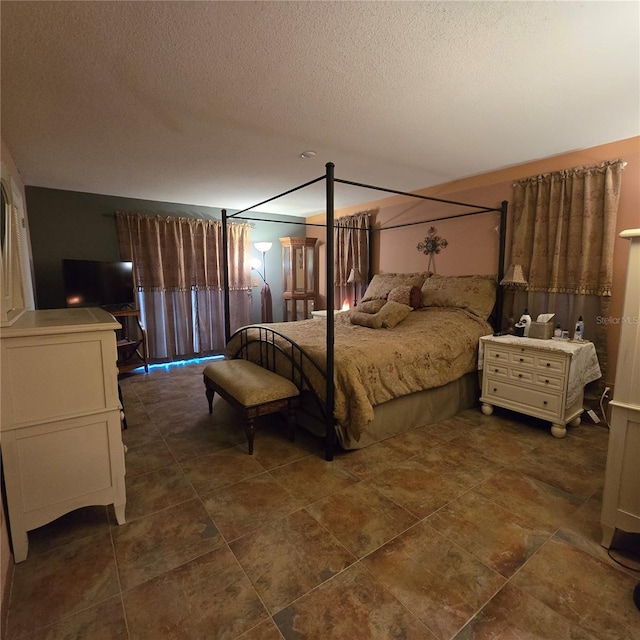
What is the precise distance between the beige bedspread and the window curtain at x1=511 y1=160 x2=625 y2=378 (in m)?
0.64

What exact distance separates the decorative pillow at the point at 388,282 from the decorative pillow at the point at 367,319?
24.0 inches

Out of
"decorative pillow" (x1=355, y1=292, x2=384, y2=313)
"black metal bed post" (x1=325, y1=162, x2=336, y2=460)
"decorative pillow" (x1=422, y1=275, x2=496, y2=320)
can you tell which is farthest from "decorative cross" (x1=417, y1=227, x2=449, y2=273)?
"black metal bed post" (x1=325, y1=162, x2=336, y2=460)

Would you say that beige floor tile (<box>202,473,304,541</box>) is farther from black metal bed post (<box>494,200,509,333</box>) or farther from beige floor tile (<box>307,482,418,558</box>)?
black metal bed post (<box>494,200,509,333</box>)

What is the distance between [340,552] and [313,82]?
238cm

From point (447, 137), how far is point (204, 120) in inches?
70.1

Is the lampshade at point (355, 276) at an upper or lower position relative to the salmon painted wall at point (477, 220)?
lower

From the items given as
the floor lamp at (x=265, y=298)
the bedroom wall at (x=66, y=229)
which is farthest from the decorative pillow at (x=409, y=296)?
the floor lamp at (x=265, y=298)

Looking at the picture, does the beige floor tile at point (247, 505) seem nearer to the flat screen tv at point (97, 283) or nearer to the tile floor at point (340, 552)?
the tile floor at point (340, 552)

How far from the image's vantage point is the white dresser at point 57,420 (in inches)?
59.1

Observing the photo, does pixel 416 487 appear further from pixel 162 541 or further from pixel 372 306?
pixel 372 306

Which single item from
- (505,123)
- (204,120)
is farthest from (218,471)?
(505,123)

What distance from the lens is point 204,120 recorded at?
239 centimetres

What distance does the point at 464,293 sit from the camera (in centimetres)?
366

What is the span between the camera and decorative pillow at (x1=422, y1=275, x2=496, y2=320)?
3.54m
